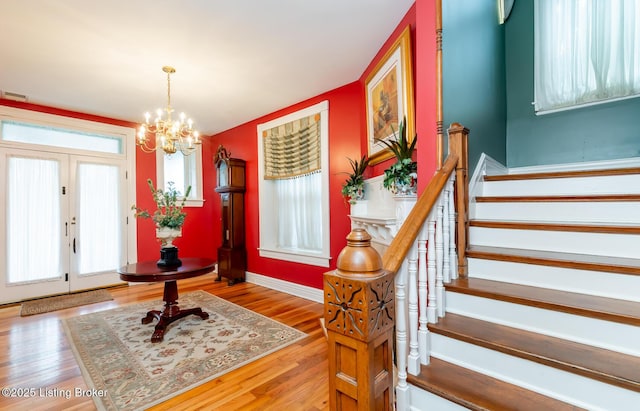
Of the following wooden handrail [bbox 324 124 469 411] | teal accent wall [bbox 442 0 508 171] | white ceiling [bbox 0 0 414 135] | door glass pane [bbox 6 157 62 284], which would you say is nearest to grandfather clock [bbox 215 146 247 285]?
white ceiling [bbox 0 0 414 135]

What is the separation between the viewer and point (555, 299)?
1270mm

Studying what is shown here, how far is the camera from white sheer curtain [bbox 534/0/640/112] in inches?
87.0

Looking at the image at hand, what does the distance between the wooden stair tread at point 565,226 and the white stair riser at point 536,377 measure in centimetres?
86

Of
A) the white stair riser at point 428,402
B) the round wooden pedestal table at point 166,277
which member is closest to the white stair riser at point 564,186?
the white stair riser at point 428,402

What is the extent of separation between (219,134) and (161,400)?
4.86 m

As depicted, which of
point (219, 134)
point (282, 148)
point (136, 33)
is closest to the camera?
point (136, 33)

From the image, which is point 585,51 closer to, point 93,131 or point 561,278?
point 561,278

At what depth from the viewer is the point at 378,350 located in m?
0.89

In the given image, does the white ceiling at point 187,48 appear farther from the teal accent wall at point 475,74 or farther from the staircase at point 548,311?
the staircase at point 548,311

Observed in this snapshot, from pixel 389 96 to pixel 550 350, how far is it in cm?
221

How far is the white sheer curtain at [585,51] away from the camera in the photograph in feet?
7.25

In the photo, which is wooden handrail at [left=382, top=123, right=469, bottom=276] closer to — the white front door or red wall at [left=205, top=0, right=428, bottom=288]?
red wall at [left=205, top=0, right=428, bottom=288]

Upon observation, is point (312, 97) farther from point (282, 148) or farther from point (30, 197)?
point (30, 197)

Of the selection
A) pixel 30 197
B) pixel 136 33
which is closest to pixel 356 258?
pixel 136 33
